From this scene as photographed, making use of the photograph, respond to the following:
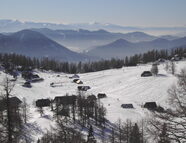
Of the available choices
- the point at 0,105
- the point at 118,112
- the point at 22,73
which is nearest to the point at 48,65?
the point at 22,73

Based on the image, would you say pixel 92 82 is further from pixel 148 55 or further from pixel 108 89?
pixel 148 55

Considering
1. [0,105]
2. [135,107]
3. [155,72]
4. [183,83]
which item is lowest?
[135,107]

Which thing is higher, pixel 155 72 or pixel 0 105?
pixel 0 105

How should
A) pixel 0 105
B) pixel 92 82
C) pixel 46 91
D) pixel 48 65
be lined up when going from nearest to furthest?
pixel 0 105 < pixel 46 91 < pixel 92 82 < pixel 48 65

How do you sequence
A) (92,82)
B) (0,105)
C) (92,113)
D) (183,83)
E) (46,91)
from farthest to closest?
(92,82) < (46,91) < (92,113) < (0,105) < (183,83)

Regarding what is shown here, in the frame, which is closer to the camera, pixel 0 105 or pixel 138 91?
pixel 0 105

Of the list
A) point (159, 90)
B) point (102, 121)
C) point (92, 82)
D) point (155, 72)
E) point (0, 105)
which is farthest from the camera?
point (92, 82)

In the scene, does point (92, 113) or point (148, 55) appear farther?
point (148, 55)

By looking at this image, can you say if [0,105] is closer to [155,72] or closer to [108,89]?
[108,89]

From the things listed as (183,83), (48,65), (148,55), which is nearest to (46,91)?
(48,65)
